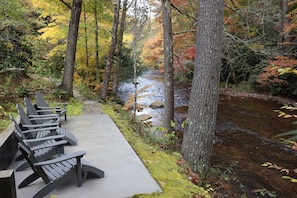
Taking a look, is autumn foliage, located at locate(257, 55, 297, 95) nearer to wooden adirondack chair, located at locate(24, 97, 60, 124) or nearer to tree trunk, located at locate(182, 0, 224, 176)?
tree trunk, located at locate(182, 0, 224, 176)

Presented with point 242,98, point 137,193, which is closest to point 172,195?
point 137,193

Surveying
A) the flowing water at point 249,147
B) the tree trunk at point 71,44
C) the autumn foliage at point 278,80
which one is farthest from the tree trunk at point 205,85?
the autumn foliage at point 278,80

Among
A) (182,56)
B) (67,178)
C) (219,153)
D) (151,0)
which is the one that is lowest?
(219,153)

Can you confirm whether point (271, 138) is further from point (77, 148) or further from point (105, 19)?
point (105, 19)

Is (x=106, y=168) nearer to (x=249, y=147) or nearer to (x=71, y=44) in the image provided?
(x=249, y=147)

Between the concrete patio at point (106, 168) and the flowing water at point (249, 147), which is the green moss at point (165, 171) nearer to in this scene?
the concrete patio at point (106, 168)

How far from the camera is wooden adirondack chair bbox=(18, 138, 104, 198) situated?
269cm

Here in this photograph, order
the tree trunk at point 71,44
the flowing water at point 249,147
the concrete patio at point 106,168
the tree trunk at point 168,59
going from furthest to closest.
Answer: the tree trunk at point 71,44 < the tree trunk at point 168,59 < the flowing water at point 249,147 < the concrete patio at point 106,168

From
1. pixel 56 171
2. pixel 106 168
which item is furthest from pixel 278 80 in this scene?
pixel 56 171

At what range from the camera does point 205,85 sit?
456cm

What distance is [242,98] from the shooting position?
13.9m

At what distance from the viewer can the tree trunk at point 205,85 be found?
4477 mm

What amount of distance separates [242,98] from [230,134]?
20.8ft

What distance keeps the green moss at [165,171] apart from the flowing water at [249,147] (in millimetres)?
916
